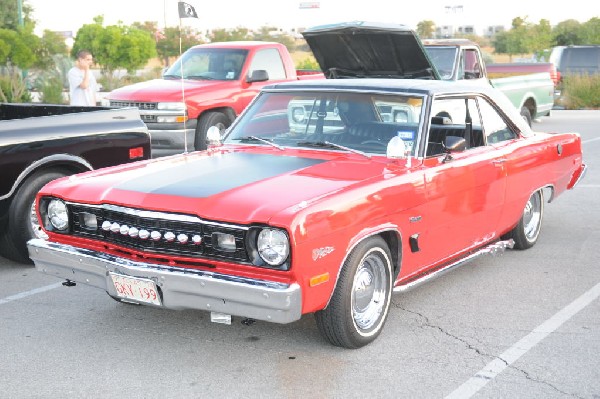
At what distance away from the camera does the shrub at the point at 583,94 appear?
2475 cm

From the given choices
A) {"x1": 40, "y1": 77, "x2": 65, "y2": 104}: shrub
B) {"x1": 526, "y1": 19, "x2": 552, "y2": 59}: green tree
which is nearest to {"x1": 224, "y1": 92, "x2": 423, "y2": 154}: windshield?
{"x1": 40, "y1": 77, "x2": 65, "y2": 104}: shrub

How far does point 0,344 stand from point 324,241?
7.17ft

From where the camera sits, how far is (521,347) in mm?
5273

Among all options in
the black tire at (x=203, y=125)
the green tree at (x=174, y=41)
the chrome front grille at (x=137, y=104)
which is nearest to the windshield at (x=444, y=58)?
the black tire at (x=203, y=125)

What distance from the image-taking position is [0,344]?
5.41 metres

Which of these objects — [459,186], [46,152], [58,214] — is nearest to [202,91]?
[46,152]

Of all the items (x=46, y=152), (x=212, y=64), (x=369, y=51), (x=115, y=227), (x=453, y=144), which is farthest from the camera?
(x=212, y=64)

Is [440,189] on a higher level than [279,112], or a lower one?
lower

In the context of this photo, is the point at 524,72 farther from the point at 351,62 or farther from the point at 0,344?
the point at 0,344

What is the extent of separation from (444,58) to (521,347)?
9878 millimetres

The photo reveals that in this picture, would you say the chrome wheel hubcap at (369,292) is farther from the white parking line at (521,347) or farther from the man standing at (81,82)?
the man standing at (81,82)

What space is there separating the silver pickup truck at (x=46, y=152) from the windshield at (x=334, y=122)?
→ 160 cm

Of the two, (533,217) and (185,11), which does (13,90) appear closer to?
(185,11)

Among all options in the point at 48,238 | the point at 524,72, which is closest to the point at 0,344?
the point at 48,238
